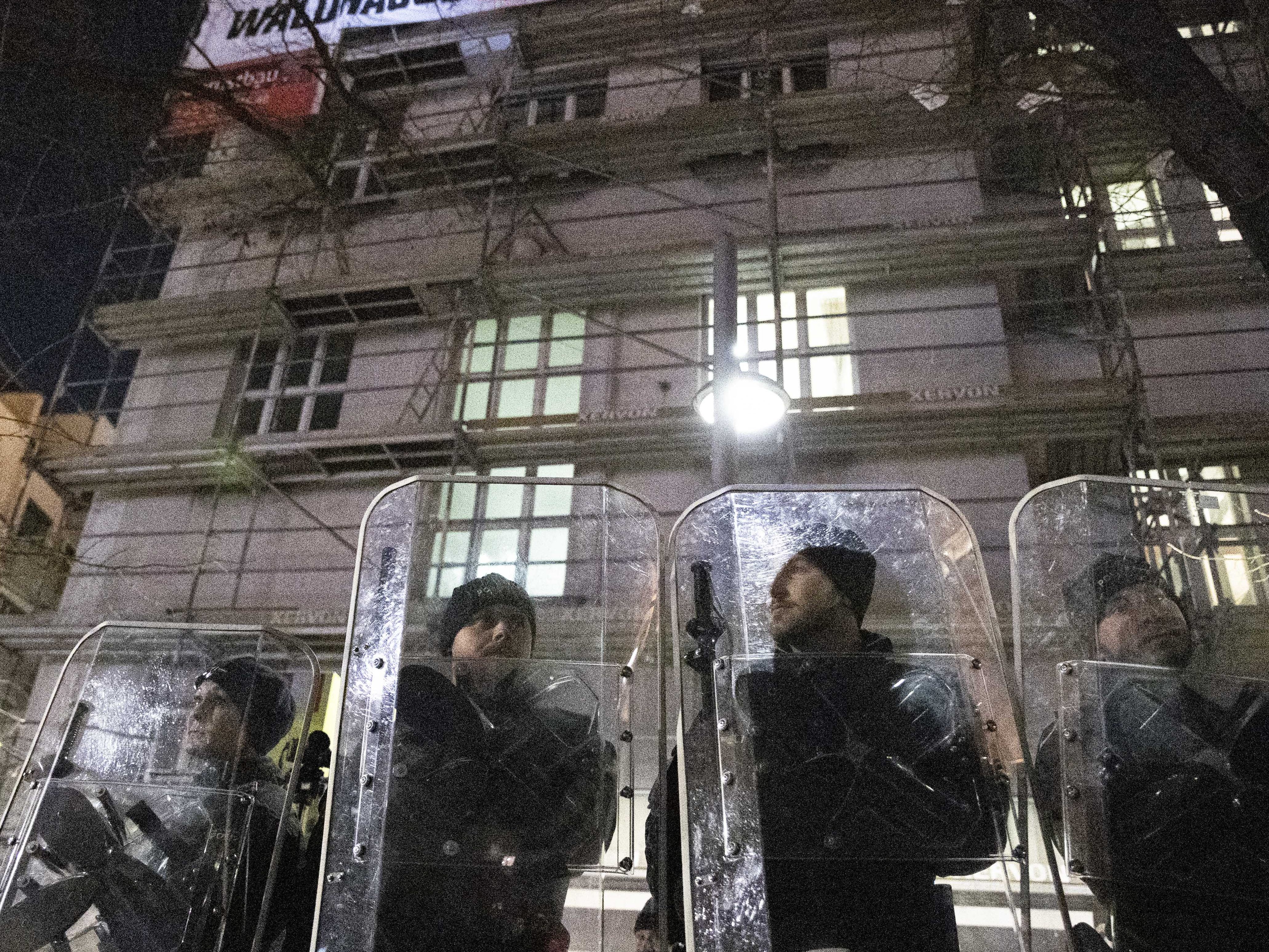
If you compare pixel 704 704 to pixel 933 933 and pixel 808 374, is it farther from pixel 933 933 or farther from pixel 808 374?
pixel 808 374

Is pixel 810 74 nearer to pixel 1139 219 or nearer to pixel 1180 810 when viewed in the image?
pixel 1139 219

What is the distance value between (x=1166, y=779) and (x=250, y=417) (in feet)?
26.0

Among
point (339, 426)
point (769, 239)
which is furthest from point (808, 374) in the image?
point (339, 426)

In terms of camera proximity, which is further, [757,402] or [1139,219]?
[1139,219]

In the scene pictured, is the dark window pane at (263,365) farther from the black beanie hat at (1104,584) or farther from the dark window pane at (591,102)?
the black beanie hat at (1104,584)

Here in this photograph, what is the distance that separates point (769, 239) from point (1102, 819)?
5570mm

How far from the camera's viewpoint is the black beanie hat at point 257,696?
2.69 m

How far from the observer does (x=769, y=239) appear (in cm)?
693

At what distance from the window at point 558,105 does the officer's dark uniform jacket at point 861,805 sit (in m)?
7.90

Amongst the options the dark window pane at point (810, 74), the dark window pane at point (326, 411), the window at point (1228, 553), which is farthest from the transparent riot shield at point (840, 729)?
the dark window pane at point (810, 74)

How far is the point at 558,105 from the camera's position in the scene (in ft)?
30.2

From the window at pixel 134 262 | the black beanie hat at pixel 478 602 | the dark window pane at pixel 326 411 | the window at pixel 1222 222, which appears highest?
the window at pixel 134 262

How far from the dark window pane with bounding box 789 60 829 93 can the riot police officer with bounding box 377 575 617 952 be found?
767 centimetres

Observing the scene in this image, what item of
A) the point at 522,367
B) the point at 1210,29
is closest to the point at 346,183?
the point at 522,367
